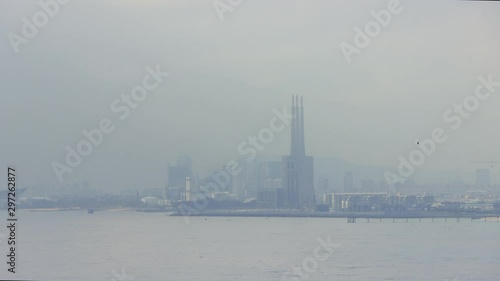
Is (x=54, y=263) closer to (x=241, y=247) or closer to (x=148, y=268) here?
(x=148, y=268)

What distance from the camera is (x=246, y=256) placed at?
15.2m

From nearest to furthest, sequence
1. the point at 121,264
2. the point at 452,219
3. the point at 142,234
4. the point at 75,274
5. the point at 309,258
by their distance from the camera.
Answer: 1. the point at 75,274
2. the point at 121,264
3. the point at 309,258
4. the point at 142,234
5. the point at 452,219

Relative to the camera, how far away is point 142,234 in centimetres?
2216

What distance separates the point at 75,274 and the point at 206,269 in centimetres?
181

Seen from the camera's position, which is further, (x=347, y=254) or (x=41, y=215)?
(x=41, y=215)

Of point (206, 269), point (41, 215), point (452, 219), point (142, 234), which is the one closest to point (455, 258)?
point (206, 269)

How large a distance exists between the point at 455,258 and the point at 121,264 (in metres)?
5.25

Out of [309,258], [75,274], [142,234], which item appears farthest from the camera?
[142,234]

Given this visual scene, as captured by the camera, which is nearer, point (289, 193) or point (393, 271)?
point (393, 271)

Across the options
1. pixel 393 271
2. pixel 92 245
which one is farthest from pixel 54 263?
pixel 393 271

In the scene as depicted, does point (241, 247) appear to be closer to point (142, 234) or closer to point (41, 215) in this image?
point (142, 234)

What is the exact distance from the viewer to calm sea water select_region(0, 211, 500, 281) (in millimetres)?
12391

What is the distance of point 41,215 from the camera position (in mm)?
36312

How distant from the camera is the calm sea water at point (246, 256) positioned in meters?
12.4
